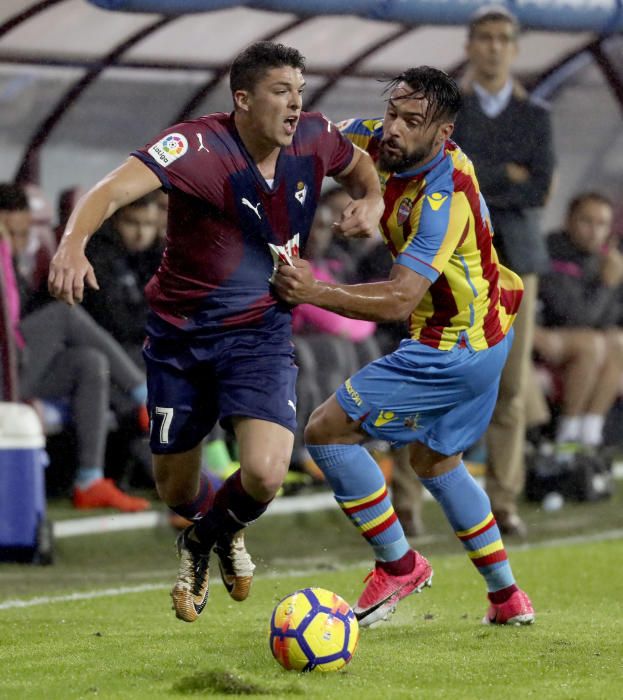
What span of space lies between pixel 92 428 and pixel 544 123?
113 inches

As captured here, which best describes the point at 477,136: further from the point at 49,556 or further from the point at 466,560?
the point at 49,556

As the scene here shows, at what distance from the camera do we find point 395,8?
8969 mm

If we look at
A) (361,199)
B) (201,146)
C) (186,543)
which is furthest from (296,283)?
(186,543)

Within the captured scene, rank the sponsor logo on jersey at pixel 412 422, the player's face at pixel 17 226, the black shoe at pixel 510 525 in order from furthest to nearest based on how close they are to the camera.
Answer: the player's face at pixel 17 226, the black shoe at pixel 510 525, the sponsor logo on jersey at pixel 412 422

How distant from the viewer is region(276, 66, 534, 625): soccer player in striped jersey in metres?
5.70

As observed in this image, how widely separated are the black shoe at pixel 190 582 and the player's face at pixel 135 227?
355 cm

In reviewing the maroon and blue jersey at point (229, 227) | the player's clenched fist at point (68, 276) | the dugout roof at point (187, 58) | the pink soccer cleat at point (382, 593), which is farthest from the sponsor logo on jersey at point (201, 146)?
the dugout roof at point (187, 58)

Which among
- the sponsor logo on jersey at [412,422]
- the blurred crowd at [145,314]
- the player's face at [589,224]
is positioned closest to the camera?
the sponsor logo on jersey at [412,422]

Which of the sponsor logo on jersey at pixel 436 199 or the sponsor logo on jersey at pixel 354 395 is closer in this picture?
the sponsor logo on jersey at pixel 436 199

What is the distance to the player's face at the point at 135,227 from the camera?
9.04 meters

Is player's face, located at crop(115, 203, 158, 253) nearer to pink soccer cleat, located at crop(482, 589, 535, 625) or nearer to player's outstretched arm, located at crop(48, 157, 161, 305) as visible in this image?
player's outstretched arm, located at crop(48, 157, 161, 305)

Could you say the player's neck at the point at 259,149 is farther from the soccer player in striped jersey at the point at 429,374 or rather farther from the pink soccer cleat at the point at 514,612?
the pink soccer cleat at the point at 514,612

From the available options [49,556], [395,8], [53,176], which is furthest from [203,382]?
[53,176]

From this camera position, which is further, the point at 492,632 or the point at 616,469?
the point at 616,469
